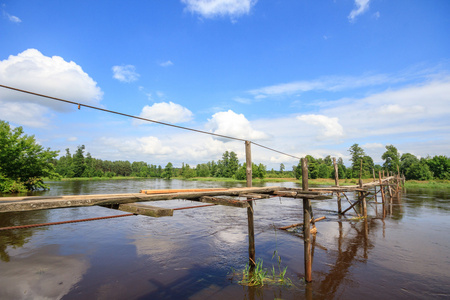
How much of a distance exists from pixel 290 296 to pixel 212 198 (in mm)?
4269

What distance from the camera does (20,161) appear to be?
27.5 m

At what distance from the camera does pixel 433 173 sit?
194 ft

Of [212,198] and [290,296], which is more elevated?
[212,198]

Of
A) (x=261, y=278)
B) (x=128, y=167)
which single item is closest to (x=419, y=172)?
(x=261, y=278)

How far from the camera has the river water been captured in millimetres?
7504

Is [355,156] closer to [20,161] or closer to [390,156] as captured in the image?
[390,156]

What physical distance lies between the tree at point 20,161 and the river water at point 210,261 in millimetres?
13290

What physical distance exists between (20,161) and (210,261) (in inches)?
1208

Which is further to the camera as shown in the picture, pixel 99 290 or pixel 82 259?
pixel 82 259

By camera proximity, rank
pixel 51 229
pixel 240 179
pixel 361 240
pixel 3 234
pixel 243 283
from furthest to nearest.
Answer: pixel 240 179
pixel 51 229
pixel 3 234
pixel 361 240
pixel 243 283

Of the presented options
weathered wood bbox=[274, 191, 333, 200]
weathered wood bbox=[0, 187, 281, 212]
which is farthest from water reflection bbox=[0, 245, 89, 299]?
weathered wood bbox=[274, 191, 333, 200]

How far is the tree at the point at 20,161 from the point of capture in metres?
25.6

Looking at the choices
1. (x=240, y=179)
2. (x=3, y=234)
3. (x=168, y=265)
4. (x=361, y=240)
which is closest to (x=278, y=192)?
(x=168, y=265)

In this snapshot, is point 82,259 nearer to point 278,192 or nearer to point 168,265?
point 168,265
